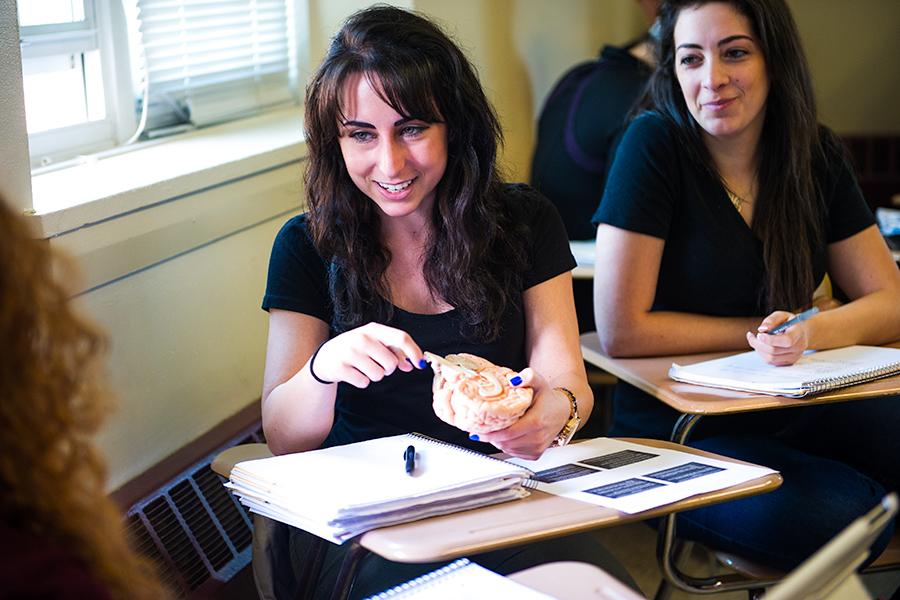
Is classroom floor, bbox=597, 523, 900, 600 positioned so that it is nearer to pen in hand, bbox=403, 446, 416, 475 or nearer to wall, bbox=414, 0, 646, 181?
wall, bbox=414, 0, 646, 181

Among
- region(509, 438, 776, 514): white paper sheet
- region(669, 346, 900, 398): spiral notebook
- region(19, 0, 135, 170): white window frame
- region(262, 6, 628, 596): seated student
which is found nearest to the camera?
region(509, 438, 776, 514): white paper sheet

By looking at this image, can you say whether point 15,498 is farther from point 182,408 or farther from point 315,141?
point 182,408

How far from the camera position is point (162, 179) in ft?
6.78

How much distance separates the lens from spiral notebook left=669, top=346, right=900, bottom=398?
1.92 metres

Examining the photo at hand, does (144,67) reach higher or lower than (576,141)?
higher

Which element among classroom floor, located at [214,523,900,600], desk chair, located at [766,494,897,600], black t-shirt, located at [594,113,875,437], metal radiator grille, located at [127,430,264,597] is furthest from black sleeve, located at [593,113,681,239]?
desk chair, located at [766,494,897,600]

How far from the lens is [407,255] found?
A: 1.98 metres

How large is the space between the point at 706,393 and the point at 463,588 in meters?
0.85

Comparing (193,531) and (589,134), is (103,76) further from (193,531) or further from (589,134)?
(589,134)

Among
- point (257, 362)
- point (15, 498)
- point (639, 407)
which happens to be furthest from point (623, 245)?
point (15, 498)

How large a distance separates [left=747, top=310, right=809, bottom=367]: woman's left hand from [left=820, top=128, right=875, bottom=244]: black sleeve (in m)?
0.39

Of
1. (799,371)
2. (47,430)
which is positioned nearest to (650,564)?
(799,371)

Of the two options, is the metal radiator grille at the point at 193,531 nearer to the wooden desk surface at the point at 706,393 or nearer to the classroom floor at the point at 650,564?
the wooden desk surface at the point at 706,393

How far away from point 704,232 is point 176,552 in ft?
4.12
